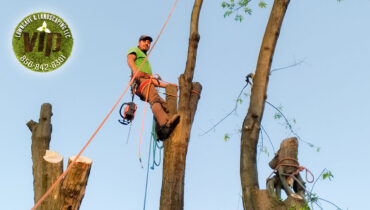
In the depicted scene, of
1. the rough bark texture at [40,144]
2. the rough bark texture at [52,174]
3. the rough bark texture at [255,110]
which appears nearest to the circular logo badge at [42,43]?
the rough bark texture at [40,144]

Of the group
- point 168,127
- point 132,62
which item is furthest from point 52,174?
point 132,62

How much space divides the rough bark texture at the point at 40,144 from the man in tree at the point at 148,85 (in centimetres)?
130

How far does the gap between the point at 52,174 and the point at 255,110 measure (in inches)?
98.8

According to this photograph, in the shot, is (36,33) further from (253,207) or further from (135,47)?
(253,207)

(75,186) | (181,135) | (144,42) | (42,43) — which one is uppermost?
(42,43)

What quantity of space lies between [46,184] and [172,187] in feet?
5.23

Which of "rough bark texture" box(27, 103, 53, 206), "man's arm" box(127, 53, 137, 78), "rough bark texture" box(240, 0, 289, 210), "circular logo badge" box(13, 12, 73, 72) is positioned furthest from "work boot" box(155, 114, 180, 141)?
"circular logo badge" box(13, 12, 73, 72)

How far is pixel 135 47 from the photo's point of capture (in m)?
7.83

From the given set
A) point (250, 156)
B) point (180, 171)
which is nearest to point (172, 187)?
point (180, 171)

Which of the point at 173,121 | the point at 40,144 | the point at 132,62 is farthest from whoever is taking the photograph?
the point at 132,62

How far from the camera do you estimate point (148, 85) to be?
23.9 feet

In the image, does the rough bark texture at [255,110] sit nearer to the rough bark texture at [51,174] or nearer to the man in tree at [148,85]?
the man in tree at [148,85]

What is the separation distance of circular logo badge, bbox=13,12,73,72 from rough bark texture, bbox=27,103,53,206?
335 centimetres

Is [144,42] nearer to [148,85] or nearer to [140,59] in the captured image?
[140,59]
